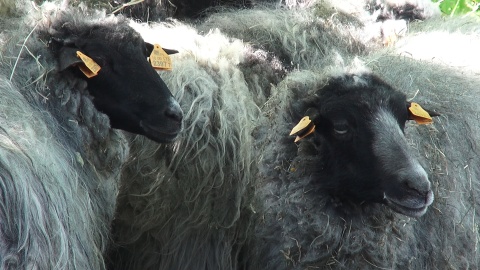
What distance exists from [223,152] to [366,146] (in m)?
0.93

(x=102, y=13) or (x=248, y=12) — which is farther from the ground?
(x=102, y=13)

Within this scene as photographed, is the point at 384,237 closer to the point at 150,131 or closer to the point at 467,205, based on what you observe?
the point at 467,205

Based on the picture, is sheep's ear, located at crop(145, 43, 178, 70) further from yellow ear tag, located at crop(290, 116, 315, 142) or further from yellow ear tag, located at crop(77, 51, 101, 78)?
yellow ear tag, located at crop(290, 116, 315, 142)

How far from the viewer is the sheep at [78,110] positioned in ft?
11.1

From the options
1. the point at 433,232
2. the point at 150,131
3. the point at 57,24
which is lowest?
the point at 433,232

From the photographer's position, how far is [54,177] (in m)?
3.38

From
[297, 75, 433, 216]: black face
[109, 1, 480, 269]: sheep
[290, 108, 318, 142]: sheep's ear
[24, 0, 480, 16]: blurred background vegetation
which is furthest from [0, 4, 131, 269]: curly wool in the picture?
[297, 75, 433, 216]: black face

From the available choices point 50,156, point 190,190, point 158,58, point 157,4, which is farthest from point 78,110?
point 157,4

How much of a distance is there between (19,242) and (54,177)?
0.41 metres

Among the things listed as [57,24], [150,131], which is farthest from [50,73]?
[150,131]

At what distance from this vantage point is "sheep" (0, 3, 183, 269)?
339 cm

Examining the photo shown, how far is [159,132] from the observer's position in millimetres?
3723

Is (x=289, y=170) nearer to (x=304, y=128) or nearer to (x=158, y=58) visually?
(x=304, y=128)

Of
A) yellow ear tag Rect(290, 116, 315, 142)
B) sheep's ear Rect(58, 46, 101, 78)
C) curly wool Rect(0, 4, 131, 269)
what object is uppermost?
sheep's ear Rect(58, 46, 101, 78)
